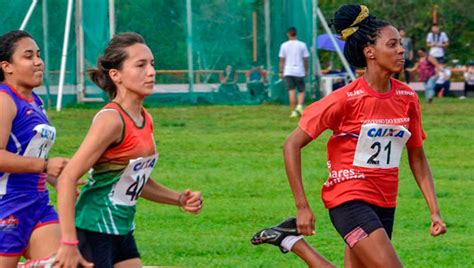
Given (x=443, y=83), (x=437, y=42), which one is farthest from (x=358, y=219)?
(x=443, y=83)

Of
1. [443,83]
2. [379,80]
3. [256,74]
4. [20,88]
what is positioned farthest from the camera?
[443,83]

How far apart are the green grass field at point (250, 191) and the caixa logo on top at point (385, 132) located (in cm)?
257

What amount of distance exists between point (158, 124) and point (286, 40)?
640 centimetres

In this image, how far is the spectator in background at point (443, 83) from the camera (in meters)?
31.3

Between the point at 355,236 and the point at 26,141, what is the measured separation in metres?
1.91

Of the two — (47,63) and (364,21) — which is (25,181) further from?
(47,63)

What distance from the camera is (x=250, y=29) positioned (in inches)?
1062

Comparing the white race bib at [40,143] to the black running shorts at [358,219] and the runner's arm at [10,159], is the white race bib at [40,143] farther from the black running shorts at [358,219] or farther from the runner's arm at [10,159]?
the black running shorts at [358,219]

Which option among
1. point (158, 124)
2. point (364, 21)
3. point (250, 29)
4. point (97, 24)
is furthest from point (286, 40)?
point (364, 21)

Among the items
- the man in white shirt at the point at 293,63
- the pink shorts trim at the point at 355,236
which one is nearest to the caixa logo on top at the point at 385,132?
the pink shorts trim at the point at 355,236

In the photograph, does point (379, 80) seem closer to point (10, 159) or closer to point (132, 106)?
point (132, 106)

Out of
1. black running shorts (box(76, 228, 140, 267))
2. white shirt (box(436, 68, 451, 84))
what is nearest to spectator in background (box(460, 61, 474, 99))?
white shirt (box(436, 68, 451, 84))

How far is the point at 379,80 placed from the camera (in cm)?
Answer: 718

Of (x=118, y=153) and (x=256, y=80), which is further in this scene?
(x=256, y=80)
